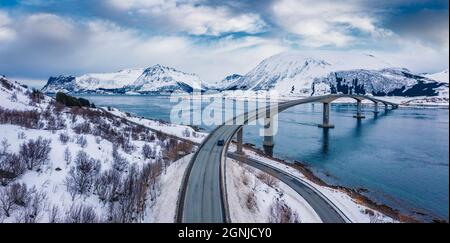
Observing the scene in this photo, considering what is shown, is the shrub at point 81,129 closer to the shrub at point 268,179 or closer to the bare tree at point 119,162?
the bare tree at point 119,162

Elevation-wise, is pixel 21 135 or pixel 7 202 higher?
pixel 21 135

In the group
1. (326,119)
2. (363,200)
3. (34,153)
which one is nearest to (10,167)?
(34,153)

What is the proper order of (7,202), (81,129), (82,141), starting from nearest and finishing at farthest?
(7,202), (82,141), (81,129)

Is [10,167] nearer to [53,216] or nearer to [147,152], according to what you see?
[53,216]

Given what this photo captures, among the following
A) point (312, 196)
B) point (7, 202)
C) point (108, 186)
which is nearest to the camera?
point (7, 202)

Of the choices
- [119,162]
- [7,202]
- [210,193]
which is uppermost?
[7,202]

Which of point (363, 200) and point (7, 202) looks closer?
point (7, 202)
